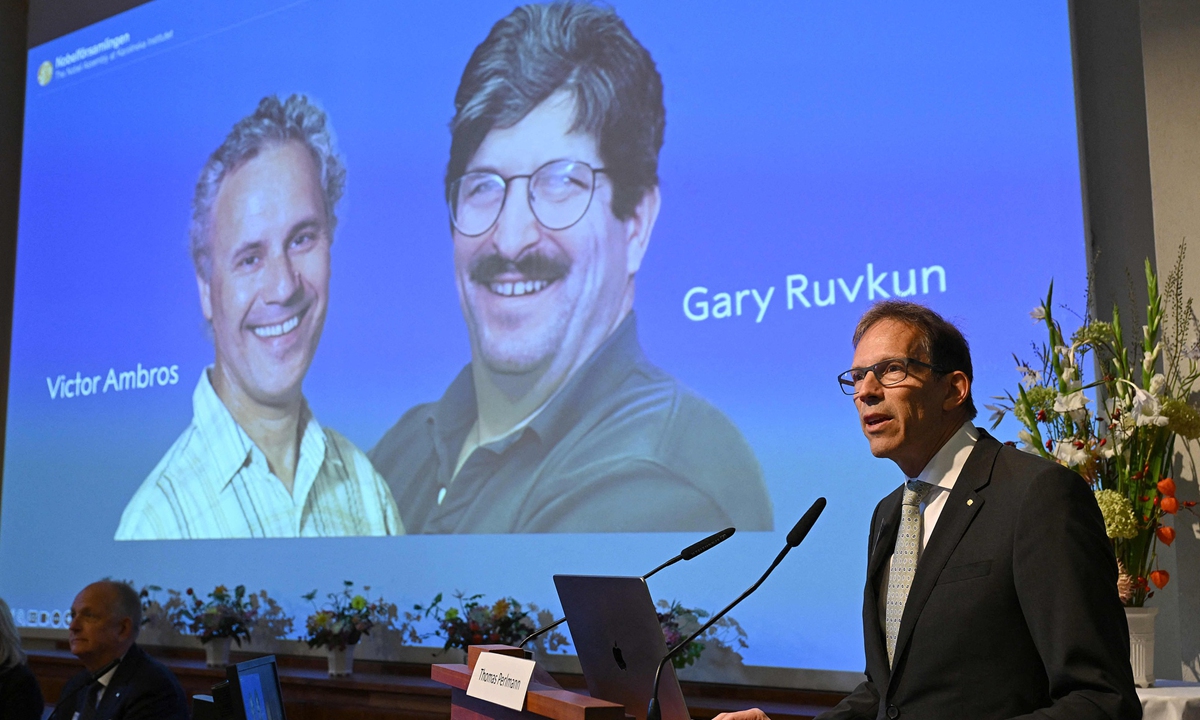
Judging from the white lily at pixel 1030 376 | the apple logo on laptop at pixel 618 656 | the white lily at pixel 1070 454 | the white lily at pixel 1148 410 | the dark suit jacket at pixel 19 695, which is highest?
the white lily at pixel 1030 376

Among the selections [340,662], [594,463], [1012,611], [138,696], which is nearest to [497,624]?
[594,463]

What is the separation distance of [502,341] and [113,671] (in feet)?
6.13

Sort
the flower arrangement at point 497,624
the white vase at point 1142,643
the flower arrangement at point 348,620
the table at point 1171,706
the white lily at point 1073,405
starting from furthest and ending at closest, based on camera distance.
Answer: the flower arrangement at point 348,620, the flower arrangement at point 497,624, the white lily at point 1073,405, the white vase at point 1142,643, the table at point 1171,706

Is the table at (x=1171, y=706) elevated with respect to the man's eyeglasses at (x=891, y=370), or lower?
lower

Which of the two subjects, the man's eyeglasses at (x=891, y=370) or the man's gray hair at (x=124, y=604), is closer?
the man's eyeglasses at (x=891, y=370)

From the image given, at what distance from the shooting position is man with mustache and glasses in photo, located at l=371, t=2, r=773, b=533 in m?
4.06

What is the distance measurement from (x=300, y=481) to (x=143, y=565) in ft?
3.87

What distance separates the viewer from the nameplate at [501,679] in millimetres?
1940

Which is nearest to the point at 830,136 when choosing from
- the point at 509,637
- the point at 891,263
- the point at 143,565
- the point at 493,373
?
the point at 891,263

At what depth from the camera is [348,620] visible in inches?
181

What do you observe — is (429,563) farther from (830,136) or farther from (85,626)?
(830,136)

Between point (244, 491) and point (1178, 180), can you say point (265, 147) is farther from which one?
point (1178, 180)

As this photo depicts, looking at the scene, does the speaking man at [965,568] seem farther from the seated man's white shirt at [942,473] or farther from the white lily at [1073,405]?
the white lily at [1073,405]

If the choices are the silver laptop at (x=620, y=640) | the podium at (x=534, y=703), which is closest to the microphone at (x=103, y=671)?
the podium at (x=534, y=703)
